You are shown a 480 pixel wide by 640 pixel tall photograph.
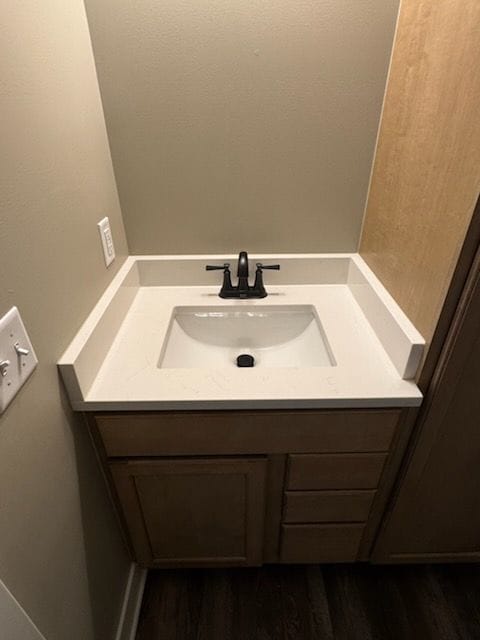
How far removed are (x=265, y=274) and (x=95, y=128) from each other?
→ 0.64 meters

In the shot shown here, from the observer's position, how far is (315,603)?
1151 mm

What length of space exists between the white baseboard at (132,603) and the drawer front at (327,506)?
0.55 meters

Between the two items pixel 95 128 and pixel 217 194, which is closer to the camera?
pixel 95 128

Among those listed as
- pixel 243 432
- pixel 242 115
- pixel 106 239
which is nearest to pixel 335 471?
pixel 243 432

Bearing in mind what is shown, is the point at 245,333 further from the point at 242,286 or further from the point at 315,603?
the point at 315,603

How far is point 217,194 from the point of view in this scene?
1074 mm

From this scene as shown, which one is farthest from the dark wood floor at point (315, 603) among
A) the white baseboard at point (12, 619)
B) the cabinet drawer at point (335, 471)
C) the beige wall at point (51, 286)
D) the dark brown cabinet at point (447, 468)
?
the white baseboard at point (12, 619)

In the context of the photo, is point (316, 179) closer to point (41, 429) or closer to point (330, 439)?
point (330, 439)

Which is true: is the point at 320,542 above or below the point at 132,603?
above

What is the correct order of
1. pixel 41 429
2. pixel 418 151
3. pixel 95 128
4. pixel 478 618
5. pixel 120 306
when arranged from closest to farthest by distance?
pixel 41 429 < pixel 418 151 < pixel 95 128 < pixel 120 306 < pixel 478 618

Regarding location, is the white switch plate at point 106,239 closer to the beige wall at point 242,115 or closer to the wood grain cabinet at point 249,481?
the beige wall at point 242,115

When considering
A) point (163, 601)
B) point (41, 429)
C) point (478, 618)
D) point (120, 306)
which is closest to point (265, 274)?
point (120, 306)

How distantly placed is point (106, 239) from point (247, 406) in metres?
0.59

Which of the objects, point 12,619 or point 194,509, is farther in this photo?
point 194,509
